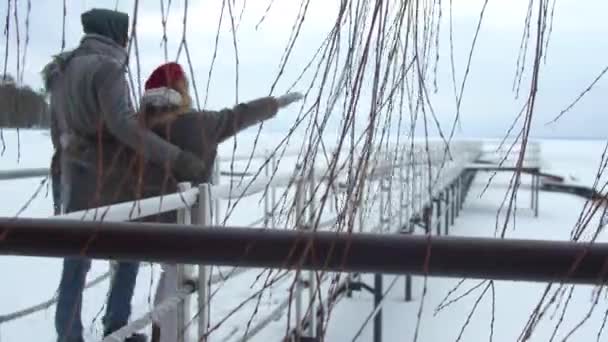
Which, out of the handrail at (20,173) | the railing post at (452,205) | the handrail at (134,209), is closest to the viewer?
the handrail at (134,209)

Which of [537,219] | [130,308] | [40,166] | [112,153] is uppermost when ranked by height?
[112,153]

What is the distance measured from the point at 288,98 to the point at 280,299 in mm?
1397

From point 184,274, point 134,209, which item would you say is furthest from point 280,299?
point 134,209

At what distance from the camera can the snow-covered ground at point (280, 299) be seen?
0.80 m

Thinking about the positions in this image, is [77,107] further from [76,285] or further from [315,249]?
[315,249]

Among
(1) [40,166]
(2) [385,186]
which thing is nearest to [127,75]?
(2) [385,186]

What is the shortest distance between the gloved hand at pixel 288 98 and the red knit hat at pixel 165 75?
0.34 feet

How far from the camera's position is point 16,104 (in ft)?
2.53

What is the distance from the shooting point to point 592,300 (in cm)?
71

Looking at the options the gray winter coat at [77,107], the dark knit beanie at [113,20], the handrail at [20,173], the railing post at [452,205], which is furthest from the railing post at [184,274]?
the railing post at [452,205]

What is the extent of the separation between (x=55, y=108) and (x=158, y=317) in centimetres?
78

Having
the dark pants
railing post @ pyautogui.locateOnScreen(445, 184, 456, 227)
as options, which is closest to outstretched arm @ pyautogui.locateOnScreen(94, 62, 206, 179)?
the dark pants

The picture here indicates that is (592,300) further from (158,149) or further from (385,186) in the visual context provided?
(158,149)

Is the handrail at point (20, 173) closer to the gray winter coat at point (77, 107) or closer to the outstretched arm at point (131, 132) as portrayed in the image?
the gray winter coat at point (77, 107)
